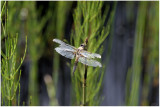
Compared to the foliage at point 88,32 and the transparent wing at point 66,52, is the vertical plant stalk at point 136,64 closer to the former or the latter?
the foliage at point 88,32

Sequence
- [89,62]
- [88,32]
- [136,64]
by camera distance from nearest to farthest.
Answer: [89,62] < [88,32] < [136,64]

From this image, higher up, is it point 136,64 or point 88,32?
point 88,32

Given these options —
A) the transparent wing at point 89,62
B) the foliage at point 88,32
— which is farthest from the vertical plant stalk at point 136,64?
the transparent wing at point 89,62

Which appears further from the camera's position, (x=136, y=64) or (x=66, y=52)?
(x=136, y=64)

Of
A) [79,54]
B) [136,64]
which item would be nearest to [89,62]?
[79,54]

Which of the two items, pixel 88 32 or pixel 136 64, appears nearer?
pixel 88 32

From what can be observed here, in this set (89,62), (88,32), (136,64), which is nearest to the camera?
(89,62)

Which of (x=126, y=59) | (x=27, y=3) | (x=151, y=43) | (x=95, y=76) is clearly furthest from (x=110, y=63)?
(x=95, y=76)

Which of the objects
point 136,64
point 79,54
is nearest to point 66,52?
point 79,54

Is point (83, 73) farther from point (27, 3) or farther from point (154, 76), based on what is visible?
point (154, 76)

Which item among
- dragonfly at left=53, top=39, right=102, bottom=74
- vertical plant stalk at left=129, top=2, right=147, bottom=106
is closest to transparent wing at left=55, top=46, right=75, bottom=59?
dragonfly at left=53, top=39, right=102, bottom=74

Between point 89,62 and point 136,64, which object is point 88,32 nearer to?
point 89,62
